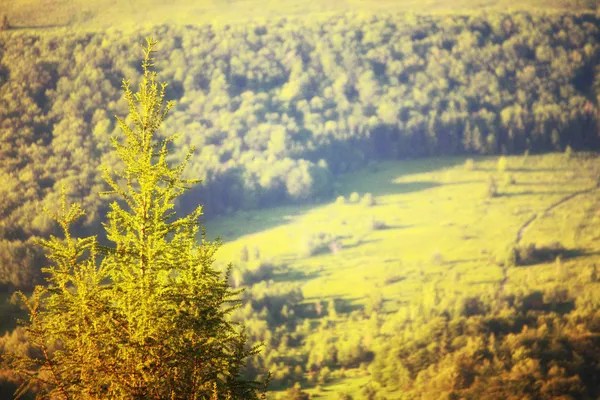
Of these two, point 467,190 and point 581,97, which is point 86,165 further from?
point 581,97

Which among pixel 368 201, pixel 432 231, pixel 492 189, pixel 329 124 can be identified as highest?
pixel 329 124

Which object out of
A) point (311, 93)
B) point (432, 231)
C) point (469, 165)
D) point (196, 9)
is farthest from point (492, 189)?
point (196, 9)

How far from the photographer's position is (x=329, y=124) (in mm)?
50562

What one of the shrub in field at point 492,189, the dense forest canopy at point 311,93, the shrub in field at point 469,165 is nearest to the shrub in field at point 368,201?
the dense forest canopy at point 311,93

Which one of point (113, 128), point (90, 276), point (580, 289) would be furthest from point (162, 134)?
point (90, 276)

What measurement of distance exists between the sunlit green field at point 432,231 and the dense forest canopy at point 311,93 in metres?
2.56

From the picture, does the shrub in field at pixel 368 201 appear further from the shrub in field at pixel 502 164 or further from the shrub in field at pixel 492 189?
the shrub in field at pixel 502 164

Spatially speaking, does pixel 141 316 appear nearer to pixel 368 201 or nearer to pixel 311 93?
pixel 368 201

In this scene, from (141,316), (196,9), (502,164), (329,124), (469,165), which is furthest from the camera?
(329,124)

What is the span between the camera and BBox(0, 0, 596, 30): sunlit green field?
4041 cm

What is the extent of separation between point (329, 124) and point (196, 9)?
12.6 m

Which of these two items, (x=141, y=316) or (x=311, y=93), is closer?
(x=141, y=316)

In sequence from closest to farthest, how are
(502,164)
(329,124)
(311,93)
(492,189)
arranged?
(492,189)
(502,164)
(329,124)
(311,93)

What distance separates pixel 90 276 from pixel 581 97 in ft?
177
